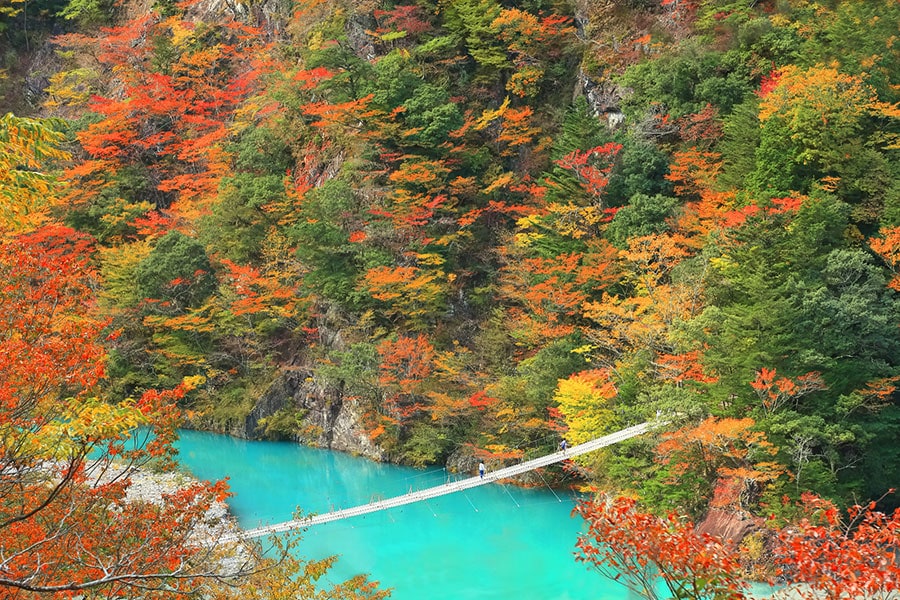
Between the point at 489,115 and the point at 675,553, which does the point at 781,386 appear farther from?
the point at 489,115

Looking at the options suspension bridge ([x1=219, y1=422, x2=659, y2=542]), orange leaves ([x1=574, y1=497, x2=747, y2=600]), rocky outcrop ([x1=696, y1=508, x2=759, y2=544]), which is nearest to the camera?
orange leaves ([x1=574, y1=497, x2=747, y2=600])

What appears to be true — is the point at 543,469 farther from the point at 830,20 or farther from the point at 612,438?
the point at 830,20

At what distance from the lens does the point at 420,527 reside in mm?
15695

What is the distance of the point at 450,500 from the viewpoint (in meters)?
16.8

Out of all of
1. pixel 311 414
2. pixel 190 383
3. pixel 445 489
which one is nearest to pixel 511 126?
pixel 311 414

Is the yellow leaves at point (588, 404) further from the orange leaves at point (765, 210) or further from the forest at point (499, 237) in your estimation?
the orange leaves at point (765, 210)

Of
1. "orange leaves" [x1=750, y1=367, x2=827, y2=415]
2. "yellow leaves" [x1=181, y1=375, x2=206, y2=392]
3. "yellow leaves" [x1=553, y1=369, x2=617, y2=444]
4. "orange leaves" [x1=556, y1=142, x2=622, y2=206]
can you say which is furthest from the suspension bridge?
"orange leaves" [x1=556, y1=142, x2=622, y2=206]

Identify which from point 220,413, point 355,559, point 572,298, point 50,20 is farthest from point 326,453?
point 50,20

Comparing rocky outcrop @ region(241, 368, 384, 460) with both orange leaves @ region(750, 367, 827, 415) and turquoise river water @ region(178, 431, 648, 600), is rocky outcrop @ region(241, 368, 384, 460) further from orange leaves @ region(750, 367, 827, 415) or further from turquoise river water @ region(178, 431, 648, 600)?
orange leaves @ region(750, 367, 827, 415)

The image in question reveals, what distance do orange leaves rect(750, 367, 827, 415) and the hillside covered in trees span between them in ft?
0.18

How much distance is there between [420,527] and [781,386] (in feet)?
24.9

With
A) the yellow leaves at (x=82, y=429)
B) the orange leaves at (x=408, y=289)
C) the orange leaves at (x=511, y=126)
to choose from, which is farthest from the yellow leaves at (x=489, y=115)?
the yellow leaves at (x=82, y=429)

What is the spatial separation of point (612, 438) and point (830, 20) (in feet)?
32.4

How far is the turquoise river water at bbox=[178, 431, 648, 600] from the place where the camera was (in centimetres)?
1300
